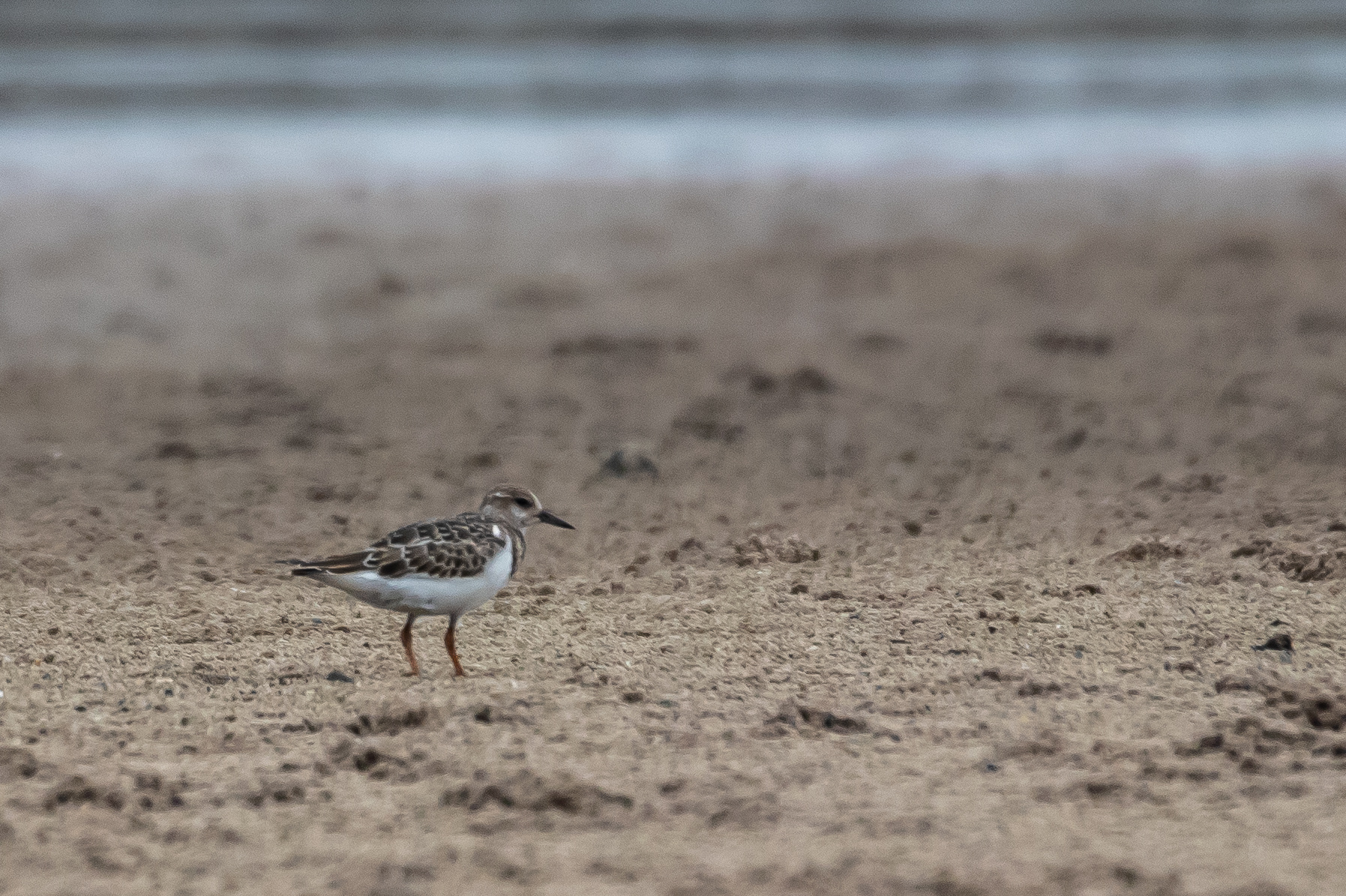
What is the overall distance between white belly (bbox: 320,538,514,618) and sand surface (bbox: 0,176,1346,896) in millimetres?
213

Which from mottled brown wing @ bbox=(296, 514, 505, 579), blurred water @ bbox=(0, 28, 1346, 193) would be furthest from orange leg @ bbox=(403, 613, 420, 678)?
blurred water @ bbox=(0, 28, 1346, 193)

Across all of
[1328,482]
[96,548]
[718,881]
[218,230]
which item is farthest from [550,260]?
[718,881]

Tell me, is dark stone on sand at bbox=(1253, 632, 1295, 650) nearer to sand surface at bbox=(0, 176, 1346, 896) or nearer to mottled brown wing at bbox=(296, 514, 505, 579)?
sand surface at bbox=(0, 176, 1346, 896)

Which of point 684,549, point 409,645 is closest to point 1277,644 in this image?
point 684,549

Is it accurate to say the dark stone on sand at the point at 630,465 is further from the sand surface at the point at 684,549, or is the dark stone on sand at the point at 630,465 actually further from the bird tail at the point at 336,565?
the bird tail at the point at 336,565

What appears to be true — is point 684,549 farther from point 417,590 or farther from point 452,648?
point 417,590

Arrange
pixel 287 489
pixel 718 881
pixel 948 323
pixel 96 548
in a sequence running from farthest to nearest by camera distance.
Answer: pixel 948 323 → pixel 287 489 → pixel 96 548 → pixel 718 881

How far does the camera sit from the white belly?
4.18 m

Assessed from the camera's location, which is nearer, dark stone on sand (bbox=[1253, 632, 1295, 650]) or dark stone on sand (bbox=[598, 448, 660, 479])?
dark stone on sand (bbox=[1253, 632, 1295, 650])

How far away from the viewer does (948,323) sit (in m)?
7.83

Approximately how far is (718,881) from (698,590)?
2.02 metres

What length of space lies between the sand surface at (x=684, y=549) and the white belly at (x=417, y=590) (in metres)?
0.21

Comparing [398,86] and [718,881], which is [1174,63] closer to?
[398,86]

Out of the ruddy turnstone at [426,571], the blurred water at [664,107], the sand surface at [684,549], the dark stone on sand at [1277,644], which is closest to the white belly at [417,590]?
the ruddy turnstone at [426,571]
